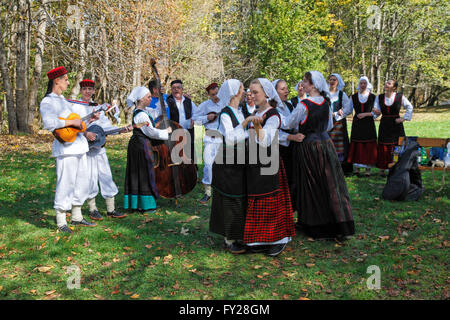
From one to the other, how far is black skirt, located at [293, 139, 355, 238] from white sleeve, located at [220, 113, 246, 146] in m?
1.29

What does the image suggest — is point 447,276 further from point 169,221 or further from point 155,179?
point 155,179

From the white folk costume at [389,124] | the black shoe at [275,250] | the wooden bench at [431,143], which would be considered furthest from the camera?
the white folk costume at [389,124]

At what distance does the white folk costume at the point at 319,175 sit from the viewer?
5.12m

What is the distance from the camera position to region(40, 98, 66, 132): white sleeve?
205 inches

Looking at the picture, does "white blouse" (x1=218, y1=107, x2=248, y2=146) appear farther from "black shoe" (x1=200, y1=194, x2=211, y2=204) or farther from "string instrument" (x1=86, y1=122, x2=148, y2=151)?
"black shoe" (x1=200, y1=194, x2=211, y2=204)

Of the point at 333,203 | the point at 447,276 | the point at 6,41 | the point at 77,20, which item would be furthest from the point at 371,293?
the point at 6,41

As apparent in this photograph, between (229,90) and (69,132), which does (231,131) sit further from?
(69,132)

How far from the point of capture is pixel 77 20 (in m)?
19.8

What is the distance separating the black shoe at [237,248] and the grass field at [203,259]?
0.08 meters

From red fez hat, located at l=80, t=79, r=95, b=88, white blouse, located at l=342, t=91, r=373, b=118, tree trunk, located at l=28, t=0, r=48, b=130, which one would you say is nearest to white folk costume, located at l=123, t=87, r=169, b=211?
red fez hat, located at l=80, t=79, r=95, b=88

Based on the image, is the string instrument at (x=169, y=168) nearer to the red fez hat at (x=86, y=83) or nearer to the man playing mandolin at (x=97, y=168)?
the man playing mandolin at (x=97, y=168)

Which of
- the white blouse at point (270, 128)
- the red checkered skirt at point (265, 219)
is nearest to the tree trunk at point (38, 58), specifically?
the red checkered skirt at point (265, 219)
